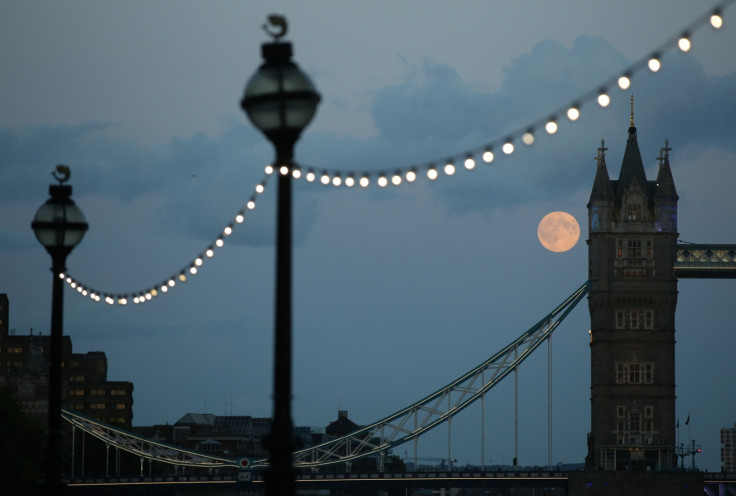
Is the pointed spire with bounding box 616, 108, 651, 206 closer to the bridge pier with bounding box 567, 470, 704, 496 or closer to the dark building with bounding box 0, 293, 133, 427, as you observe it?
the bridge pier with bounding box 567, 470, 704, 496

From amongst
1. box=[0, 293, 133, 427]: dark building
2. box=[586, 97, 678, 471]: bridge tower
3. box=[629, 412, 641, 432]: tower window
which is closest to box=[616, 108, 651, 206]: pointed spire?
box=[586, 97, 678, 471]: bridge tower

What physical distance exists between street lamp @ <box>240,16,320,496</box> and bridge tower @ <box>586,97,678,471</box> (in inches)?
3269

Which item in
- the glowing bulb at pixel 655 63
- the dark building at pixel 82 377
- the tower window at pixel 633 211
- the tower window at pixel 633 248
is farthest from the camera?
the dark building at pixel 82 377

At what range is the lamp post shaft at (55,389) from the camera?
62.3ft

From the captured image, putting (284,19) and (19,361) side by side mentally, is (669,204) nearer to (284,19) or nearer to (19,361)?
(284,19)

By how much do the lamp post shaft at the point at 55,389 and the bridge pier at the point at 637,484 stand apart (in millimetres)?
74918

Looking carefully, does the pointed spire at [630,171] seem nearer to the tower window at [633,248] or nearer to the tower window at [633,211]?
the tower window at [633,211]

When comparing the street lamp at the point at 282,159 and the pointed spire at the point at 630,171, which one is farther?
the pointed spire at the point at 630,171

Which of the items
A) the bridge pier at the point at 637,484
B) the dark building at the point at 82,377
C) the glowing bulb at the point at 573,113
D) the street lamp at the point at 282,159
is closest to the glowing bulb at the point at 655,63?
the glowing bulb at the point at 573,113

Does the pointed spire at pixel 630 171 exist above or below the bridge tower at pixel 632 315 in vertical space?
above

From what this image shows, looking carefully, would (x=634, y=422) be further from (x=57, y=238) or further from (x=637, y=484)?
(x=57, y=238)

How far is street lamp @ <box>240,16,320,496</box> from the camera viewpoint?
12289 mm

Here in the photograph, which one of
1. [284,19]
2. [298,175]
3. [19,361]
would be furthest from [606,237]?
[19,361]

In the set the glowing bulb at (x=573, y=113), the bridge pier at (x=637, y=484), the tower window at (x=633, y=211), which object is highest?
the tower window at (x=633, y=211)
